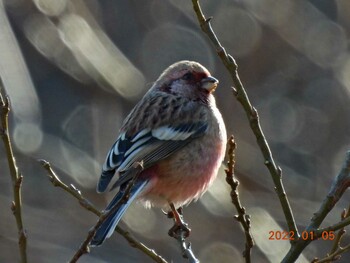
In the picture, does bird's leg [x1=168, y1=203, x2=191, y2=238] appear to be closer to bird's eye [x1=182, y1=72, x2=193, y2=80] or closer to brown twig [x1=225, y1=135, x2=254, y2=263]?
brown twig [x1=225, y1=135, x2=254, y2=263]

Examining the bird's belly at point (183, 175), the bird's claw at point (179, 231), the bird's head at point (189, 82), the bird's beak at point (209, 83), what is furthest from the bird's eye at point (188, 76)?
the bird's claw at point (179, 231)

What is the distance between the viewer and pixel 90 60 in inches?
435

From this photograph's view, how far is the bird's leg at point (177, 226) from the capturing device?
21.1 ft

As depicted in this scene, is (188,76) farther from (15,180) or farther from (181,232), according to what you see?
(15,180)

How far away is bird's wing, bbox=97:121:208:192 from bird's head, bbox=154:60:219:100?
0.49 meters

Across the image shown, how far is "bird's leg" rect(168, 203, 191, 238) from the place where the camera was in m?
6.42

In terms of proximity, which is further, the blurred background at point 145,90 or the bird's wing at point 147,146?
the blurred background at point 145,90

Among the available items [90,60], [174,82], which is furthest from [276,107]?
[174,82]

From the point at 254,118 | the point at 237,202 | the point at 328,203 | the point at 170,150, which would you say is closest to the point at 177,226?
the point at 170,150

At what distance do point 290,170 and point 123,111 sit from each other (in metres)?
2.71

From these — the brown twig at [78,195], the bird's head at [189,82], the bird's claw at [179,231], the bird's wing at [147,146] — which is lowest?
the bird's claw at [179,231]

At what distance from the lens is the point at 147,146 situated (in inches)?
274

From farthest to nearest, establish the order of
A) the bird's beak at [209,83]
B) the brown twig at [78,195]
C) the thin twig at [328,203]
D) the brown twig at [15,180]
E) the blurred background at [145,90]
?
the blurred background at [145,90], the bird's beak at [209,83], the brown twig at [78,195], the thin twig at [328,203], the brown twig at [15,180]

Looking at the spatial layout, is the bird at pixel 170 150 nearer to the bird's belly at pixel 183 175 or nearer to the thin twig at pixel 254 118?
the bird's belly at pixel 183 175
